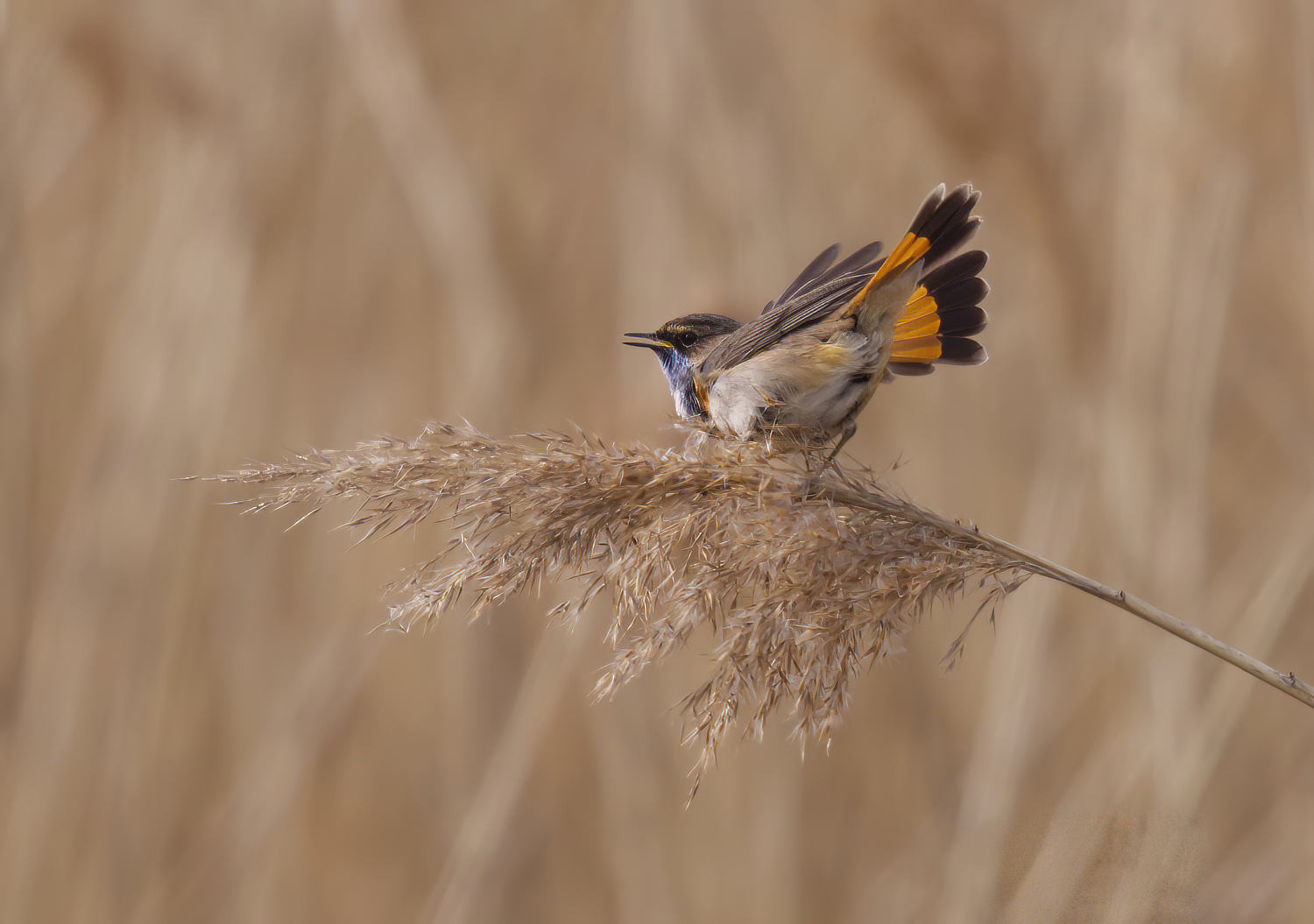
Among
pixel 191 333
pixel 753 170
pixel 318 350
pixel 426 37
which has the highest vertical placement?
pixel 426 37

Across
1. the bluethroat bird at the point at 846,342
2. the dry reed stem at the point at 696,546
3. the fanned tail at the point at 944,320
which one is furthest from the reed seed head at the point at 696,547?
the fanned tail at the point at 944,320

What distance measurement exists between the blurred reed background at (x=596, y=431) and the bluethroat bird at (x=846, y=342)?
392 mm

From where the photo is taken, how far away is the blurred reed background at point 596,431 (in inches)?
84.9

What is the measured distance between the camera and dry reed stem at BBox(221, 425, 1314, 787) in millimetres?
1288

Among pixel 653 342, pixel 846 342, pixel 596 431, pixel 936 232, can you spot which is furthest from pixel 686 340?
pixel 936 232

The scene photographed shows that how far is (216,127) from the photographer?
2.34 meters

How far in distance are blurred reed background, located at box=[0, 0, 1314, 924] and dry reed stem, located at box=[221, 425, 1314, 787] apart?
703 millimetres

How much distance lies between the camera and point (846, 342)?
1.73m

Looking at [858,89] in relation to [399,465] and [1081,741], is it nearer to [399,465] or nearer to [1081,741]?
[1081,741]

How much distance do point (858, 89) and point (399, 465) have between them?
2.71m

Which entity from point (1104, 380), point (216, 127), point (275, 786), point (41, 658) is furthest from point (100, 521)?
point (1104, 380)

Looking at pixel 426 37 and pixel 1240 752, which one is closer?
pixel 1240 752

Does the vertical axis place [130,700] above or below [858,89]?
below

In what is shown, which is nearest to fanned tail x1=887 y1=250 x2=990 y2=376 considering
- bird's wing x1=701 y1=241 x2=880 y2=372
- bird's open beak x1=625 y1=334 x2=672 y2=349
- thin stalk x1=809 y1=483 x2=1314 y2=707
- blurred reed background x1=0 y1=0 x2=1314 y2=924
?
bird's wing x1=701 y1=241 x2=880 y2=372
